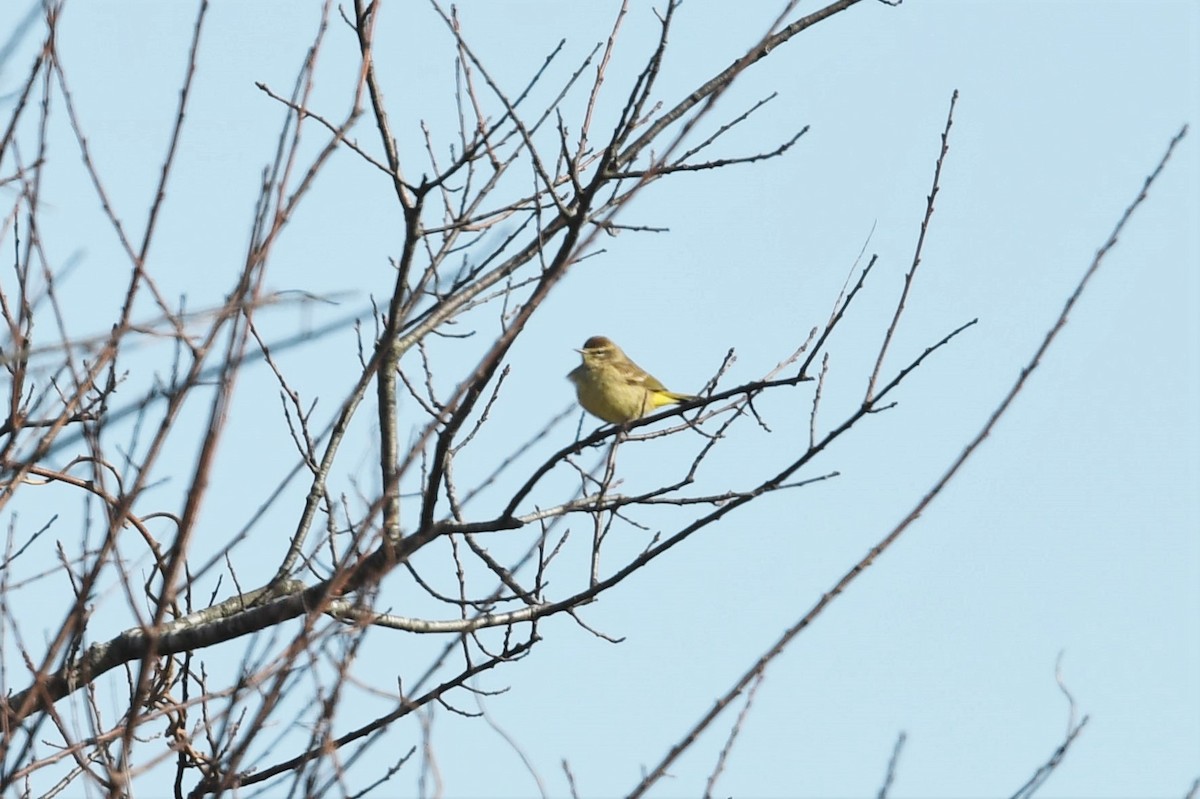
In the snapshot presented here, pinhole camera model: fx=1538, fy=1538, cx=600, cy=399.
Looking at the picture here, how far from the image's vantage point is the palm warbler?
991 cm

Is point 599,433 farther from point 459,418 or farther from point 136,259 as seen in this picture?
point 136,259

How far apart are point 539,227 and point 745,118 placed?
128 centimetres

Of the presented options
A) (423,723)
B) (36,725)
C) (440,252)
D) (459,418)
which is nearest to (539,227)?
(459,418)

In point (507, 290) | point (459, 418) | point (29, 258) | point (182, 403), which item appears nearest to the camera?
point (182, 403)

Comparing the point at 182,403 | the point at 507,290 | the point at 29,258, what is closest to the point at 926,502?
the point at 182,403

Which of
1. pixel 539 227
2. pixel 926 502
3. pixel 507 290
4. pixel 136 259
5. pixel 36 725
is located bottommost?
pixel 926 502

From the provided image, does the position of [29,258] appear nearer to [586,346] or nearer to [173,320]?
[173,320]

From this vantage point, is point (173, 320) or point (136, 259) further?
point (136, 259)

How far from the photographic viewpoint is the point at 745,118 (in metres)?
5.46

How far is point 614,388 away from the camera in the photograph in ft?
32.8

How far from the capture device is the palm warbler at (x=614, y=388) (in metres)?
9.91

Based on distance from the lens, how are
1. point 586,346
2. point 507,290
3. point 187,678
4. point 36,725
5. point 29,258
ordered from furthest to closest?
point 586,346
point 507,290
point 187,678
point 29,258
point 36,725

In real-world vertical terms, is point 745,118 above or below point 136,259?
above

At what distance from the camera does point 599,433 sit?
18.6 feet
